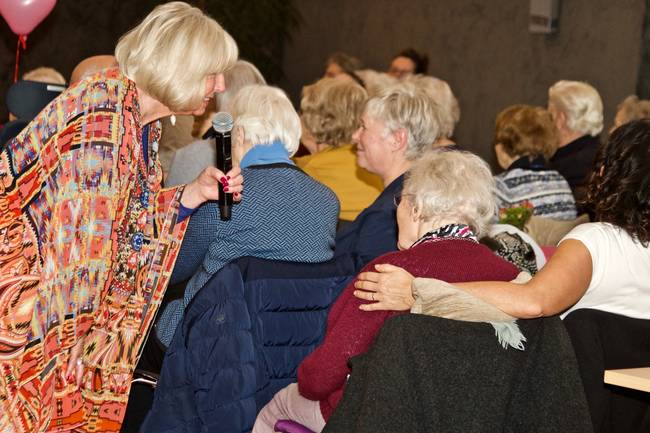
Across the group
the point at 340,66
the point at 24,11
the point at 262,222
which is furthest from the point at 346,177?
the point at 340,66

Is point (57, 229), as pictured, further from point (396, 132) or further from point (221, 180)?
point (396, 132)

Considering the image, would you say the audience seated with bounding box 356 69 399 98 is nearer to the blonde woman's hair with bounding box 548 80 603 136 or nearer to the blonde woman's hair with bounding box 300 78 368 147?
the blonde woman's hair with bounding box 548 80 603 136

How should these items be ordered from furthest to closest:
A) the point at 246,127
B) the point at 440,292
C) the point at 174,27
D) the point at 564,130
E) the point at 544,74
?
the point at 544,74
the point at 564,130
the point at 246,127
the point at 174,27
the point at 440,292

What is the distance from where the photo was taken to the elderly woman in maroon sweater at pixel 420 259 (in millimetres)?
2311

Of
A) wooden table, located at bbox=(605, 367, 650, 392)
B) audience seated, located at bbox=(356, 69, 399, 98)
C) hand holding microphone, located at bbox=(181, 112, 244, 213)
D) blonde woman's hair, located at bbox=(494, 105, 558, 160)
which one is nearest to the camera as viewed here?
wooden table, located at bbox=(605, 367, 650, 392)

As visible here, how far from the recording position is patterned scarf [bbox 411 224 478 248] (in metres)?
2.39

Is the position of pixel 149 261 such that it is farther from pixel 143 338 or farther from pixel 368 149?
pixel 368 149

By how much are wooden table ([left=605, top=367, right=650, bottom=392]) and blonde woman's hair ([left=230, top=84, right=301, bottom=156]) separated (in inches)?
55.8

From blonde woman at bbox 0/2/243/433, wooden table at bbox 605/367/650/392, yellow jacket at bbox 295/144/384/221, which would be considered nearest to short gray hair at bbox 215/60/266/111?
yellow jacket at bbox 295/144/384/221

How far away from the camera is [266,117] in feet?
10.7

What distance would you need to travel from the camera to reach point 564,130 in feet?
19.8

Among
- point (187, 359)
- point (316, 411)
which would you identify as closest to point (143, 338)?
point (187, 359)

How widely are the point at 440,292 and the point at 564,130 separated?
4271 mm

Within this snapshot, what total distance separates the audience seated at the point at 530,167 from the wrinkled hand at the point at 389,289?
2641 millimetres
